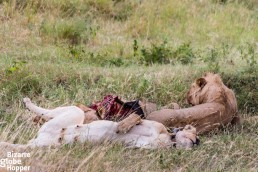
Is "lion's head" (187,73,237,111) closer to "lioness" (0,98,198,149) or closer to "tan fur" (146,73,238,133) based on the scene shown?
"tan fur" (146,73,238,133)

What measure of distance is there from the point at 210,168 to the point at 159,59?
3.50 m

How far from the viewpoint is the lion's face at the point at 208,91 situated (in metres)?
5.74

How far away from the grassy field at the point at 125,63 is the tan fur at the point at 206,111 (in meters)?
0.14

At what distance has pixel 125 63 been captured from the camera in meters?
7.92

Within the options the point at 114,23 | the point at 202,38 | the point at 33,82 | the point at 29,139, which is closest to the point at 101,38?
the point at 114,23

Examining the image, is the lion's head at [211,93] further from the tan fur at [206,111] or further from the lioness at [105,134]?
the lioness at [105,134]

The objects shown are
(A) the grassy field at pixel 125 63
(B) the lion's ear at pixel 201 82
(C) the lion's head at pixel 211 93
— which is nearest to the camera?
(A) the grassy field at pixel 125 63

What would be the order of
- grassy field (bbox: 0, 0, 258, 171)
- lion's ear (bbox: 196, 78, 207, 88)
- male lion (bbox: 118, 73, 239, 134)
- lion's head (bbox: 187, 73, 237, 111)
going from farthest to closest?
lion's ear (bbox: 196, 78, 207, 88) → lion's head (bbox: 187, 73, 237, 111) → male lion (bbox: 118, 73, 239, 134) → grassy field (bbox: 0, 0, 258, 171)

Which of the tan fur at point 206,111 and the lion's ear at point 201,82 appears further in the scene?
the lion's ear at point 201,82

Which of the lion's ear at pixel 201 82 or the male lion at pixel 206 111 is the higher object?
the lion's ear at pixel 201 82

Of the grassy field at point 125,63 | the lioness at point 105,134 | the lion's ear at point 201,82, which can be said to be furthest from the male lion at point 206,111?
the lioness at point 105,134

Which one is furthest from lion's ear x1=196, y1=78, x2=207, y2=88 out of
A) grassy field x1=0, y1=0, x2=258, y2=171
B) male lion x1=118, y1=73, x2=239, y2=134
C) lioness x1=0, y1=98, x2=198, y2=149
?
lioness x1=0, y1=98, x2=198, y2=149

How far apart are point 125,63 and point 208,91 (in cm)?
229

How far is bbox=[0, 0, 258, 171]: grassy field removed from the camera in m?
4.82
